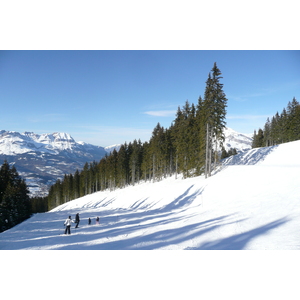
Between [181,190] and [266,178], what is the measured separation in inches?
382

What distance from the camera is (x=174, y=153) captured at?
139 ft

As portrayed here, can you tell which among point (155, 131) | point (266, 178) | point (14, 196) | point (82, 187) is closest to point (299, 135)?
point (155, 131)

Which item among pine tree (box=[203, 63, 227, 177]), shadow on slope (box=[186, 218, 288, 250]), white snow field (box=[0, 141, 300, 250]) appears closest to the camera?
shadow on slope (box=[186, 218, 288, 250])

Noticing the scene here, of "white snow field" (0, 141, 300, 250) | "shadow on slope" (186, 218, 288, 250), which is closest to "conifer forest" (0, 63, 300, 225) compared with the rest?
"white snow field" (0, 141, 300, 250)

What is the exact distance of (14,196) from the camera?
2736 cm

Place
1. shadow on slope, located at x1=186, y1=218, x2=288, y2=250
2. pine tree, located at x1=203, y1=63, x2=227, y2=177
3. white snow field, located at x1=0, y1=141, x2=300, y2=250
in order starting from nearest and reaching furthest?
1. shadow on slope, located at x1=186, y1=218, x2=288, y2=250
2. white snow field, located at x1=0, y1=141, x2=300, y2=250
3. pine tree, located at x1=203, y1=63, x2=227, y2=177

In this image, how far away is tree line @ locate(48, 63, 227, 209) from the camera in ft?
80.9

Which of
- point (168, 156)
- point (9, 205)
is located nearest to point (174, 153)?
point (168, 156)

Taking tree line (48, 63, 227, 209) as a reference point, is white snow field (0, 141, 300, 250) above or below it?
below

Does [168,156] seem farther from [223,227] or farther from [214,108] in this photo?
[223,227]

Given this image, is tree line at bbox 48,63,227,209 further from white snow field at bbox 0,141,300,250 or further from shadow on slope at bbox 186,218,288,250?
Result: shadow on slope at bbox 186,218,288,250

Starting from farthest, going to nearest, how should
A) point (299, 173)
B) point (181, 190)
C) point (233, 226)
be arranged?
point (181, 190), point (299, 173), point (233, 226)

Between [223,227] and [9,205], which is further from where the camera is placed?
[9,205]

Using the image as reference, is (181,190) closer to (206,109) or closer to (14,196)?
(206,109)
